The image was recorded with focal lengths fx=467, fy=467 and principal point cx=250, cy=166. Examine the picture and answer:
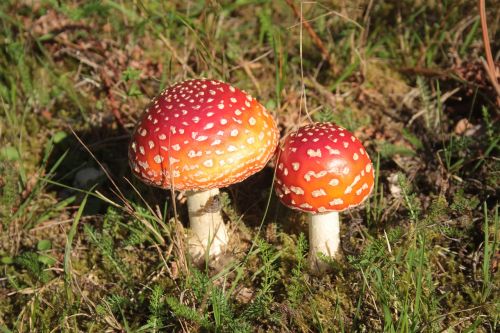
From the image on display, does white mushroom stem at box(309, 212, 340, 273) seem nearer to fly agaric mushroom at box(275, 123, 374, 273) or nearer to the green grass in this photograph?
the green grass

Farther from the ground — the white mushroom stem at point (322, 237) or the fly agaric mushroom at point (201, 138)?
the fly agaric mushroom at point (201, 138)

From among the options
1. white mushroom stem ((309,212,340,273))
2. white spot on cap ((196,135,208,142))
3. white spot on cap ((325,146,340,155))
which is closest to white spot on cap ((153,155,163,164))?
white spot on cap ((196,135,208,142))

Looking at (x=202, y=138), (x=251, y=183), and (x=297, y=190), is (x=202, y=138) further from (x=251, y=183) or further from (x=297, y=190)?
(x=251, y=183)

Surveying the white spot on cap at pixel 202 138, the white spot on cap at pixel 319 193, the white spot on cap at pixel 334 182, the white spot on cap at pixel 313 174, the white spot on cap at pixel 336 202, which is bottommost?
the white spot on cap at pixel 336 202

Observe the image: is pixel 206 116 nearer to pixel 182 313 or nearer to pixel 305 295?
pixel 182 313

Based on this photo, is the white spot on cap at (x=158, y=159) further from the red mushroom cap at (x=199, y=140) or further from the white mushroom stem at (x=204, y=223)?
the white mushroom stem at (x=204, y=223)

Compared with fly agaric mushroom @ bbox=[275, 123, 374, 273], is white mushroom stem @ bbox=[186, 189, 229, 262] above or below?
below

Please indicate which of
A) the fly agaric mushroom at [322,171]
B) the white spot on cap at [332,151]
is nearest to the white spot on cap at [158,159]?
the fly agaric mushroom at [322,171]
